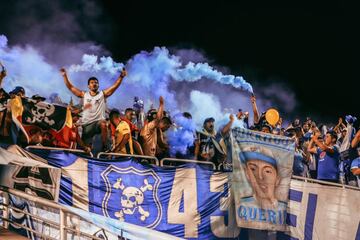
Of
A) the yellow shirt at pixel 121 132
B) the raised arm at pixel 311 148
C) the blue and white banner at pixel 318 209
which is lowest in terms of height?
the blue and white banner at pixel 318 209

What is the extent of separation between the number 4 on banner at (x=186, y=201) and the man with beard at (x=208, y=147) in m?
0.71

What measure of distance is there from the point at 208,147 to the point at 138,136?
4.13 ft

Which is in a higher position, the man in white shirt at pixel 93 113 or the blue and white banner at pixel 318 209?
the man in white shirt at pixel 93 113

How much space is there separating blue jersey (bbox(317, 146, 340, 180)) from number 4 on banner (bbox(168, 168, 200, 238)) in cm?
247

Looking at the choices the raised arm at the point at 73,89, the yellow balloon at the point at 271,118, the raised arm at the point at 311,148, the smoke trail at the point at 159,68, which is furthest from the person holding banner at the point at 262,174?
the smoke trail at the point at 159,68

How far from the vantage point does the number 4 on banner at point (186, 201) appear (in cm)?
839

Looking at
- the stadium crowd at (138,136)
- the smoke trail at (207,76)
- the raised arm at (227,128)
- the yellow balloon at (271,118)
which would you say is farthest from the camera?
the smoke trail at (207,76)

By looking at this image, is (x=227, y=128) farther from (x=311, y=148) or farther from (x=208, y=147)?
(x=311, y=148)

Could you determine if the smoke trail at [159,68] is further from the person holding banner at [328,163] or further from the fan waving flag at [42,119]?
the person holding banner at [328,163]

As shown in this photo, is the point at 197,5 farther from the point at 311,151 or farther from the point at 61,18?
the point at 311,151

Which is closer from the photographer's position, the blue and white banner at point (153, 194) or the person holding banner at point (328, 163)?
the blue and white banner at point (153, 194)

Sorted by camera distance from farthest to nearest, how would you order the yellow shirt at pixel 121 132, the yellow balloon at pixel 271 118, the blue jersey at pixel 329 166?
1. the yellow balloon at pixel 271 118
2. the blue jersey at pixel 329 166
3. the yellow shirt at pixel 121 132

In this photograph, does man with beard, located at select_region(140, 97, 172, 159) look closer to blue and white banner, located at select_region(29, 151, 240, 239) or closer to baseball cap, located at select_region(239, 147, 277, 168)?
blue and white banner, located at select_region(29, 151, 240, 239)

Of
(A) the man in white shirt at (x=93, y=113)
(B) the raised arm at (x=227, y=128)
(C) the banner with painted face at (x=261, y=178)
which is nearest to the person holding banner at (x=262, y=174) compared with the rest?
(C) the banner with painted face at (x=261, y=178)
